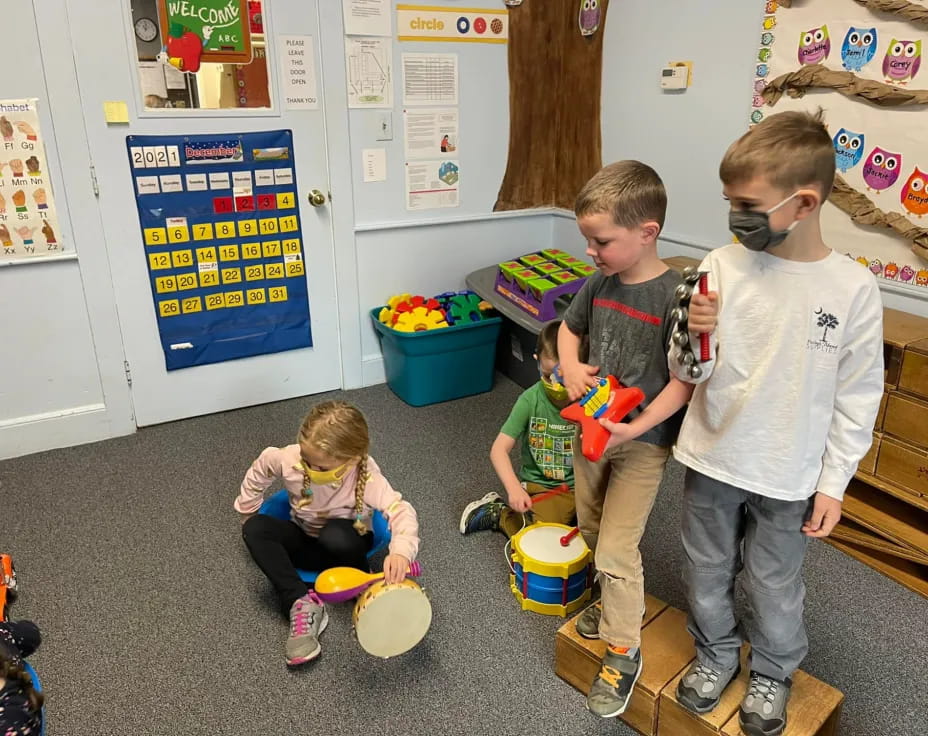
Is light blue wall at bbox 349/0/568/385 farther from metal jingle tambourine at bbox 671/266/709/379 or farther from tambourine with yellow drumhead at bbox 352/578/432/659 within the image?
metal jingle tambourine at bbox 671/266/709/379

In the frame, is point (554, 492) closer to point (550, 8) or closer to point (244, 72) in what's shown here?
point (244, 72)

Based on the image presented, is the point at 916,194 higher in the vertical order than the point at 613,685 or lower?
higher

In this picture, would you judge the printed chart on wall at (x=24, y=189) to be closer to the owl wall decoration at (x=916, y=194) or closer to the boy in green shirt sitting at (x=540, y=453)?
the boy in green shirt sitting at (x=540, y=453)

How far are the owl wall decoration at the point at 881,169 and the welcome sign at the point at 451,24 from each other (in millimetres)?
1670

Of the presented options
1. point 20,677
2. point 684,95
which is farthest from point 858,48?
point 20,677

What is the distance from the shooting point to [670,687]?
148 centimetres

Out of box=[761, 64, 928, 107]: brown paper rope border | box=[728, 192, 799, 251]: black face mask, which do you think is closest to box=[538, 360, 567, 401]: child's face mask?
box=[728, 192, 799, 251]: black face mask

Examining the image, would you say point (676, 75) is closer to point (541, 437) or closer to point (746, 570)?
point (541, 437)

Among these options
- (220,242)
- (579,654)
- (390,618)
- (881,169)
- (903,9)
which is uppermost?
(903,9)

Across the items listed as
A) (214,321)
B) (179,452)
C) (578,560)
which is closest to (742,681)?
(578,560)

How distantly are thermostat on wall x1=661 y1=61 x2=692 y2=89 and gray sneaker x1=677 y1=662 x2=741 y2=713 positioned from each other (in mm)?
2144

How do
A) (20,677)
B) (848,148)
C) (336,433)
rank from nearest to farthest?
(20,677)
(336,433)
(848,148)

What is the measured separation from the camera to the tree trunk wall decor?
10.5 feet

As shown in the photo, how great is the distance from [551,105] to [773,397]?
8.35 ft
